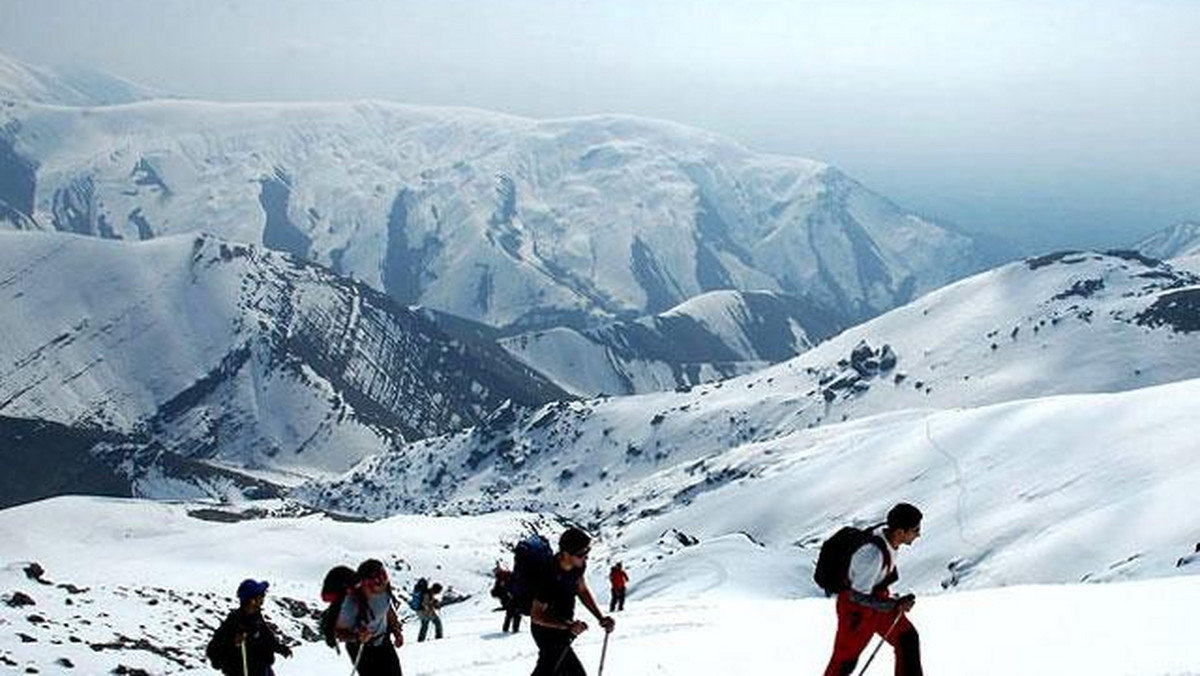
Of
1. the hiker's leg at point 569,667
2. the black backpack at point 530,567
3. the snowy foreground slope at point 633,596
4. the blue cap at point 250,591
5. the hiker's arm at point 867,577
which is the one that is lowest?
the snowy foreground slope at point 633,596

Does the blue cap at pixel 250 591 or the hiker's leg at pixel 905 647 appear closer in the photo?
the hiker's leg at pixel 905 647

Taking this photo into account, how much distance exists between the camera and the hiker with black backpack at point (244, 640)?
1515cm

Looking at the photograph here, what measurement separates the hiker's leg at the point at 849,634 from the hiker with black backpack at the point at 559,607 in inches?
111

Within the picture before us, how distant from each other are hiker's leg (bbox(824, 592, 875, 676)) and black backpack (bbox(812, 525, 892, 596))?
0.19 metres

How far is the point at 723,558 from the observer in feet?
243

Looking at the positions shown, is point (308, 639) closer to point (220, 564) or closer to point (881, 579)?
point (220, 564)

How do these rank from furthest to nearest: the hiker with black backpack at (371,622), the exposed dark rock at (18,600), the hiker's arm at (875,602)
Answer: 1. the exposed dark rock at (18,600)
2. the hiker with black backpack at (371,622)
3. the hiker's arm at (875,602)

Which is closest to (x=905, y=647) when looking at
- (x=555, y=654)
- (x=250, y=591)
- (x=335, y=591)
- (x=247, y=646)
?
(x=555, y=654)

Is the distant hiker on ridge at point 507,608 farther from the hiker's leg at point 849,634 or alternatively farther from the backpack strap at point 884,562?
the backpack strap at point 884,562

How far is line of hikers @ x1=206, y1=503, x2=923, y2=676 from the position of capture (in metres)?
12.3

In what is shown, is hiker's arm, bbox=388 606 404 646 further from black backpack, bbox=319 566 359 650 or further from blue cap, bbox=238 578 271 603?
blue cap, bbox=238 578 271 603

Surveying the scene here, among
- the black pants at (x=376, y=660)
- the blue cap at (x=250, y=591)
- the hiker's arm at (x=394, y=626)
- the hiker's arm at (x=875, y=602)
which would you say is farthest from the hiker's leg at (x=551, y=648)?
the blue cap at (x=250, y=591)

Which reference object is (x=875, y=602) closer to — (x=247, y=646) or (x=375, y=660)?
(x=375, y=660)

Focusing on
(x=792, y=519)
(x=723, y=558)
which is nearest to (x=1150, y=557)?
(x=723, y=558)
